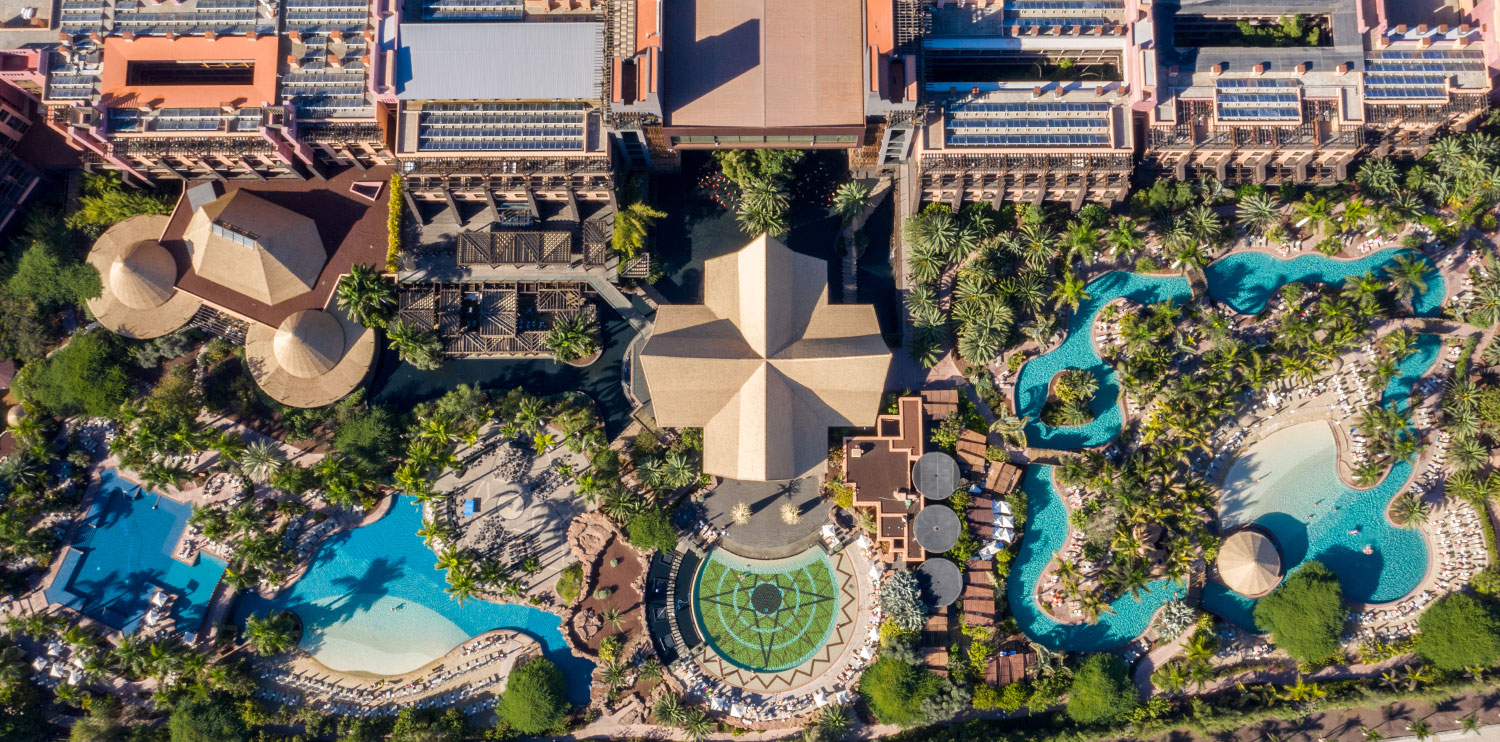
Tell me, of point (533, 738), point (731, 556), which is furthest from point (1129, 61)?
point (533, 738)

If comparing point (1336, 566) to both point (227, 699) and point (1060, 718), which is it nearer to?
point (1060, 718)

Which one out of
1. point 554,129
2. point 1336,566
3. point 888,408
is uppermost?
point 554,129

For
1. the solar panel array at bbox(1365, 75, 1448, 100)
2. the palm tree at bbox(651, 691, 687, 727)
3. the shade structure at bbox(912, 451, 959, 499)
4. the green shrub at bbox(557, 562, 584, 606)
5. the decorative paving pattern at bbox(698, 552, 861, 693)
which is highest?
the solar panel array at bbox(1365, 75, 1448, 100)

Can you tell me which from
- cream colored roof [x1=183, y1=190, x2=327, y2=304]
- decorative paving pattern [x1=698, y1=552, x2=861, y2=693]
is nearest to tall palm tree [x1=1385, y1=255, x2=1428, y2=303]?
decorative paving pattern [x1=698, y1=552, x2=861, y2=693]

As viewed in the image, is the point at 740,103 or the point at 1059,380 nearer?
the point at 740,103

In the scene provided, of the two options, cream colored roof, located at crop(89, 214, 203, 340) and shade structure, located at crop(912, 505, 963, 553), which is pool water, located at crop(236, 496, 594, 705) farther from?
shade structure, located at crop(912, 505, 963, 553)

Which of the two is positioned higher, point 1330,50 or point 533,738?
point 1330,50

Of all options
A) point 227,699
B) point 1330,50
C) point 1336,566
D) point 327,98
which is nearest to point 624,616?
point 227,699
